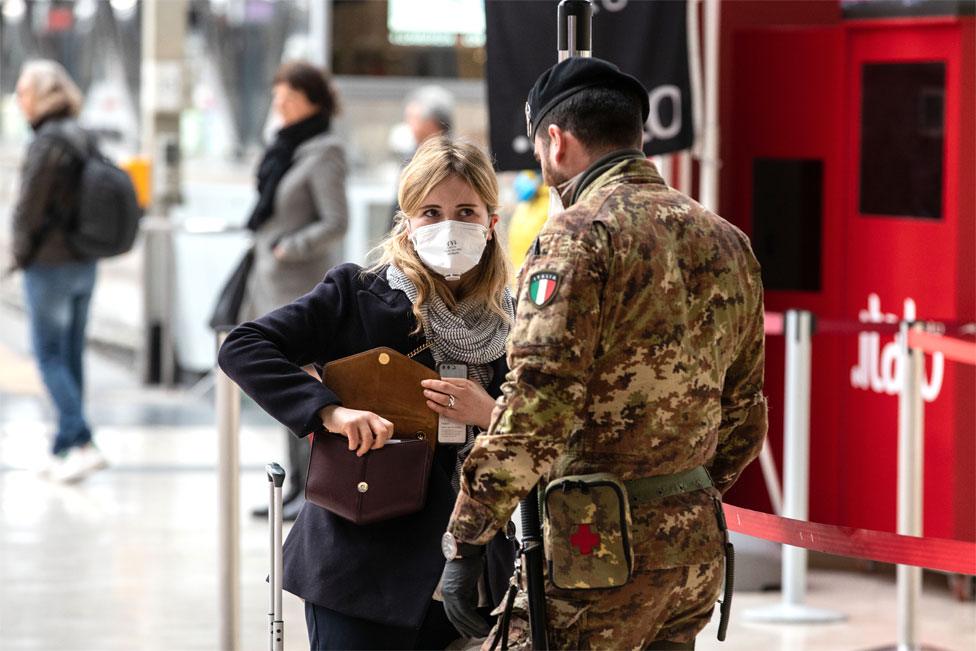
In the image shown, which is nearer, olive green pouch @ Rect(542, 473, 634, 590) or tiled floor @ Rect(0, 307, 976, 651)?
olive green pouch @ Rect(542, 473, 634, 590)

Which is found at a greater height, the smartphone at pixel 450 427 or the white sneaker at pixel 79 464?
the smartphone at pixel 450 427

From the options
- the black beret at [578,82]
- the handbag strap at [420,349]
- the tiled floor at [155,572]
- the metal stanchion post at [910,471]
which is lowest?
the tiled floor at [155,572]

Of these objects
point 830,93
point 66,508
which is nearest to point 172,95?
point 66,508

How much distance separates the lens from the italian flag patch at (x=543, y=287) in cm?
234

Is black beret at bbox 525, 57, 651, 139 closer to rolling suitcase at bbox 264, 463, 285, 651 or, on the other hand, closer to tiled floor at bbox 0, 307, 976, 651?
rolling suitcase at bbox 264, 463, 285, 651

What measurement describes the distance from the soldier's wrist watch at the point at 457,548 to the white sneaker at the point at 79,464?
5.14 metres

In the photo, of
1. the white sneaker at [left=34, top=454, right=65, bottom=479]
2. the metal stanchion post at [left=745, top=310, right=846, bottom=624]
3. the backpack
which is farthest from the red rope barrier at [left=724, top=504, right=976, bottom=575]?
the white sneaker at [left=34, top=454, right=65, bottom=479]

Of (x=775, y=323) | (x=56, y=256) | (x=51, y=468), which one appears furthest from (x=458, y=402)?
(x=51, y=468)

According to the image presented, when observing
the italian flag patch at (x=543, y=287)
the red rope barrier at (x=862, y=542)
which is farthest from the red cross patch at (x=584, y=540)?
the red rope barrier at (x=862, y=542)

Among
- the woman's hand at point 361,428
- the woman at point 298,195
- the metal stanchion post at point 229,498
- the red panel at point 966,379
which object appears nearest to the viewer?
the woman's hand at point 361,428

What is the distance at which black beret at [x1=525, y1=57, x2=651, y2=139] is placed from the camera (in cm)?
248

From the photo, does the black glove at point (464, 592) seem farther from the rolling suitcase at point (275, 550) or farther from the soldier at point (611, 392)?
the rolling suitcase at point (275, 550)

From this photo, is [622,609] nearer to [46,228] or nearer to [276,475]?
[276,475]

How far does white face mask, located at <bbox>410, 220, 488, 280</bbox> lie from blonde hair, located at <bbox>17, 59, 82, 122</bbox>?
4732mm
